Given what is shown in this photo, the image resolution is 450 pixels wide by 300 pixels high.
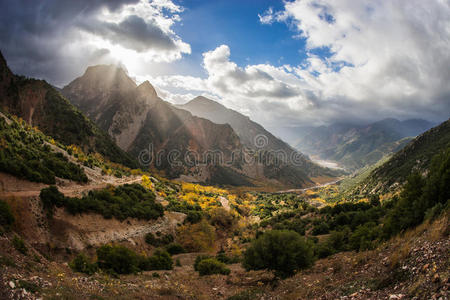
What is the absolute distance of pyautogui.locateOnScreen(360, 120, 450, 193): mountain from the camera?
98.2 meters

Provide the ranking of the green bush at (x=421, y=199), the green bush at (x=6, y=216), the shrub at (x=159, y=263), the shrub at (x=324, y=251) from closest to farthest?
the green bush at (x=421, y=199) → the green bush at (x=6, y=216) → the shrub at (x=324, y=251) → the shrub at (x=159, y=263)

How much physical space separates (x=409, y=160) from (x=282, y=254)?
122911mm

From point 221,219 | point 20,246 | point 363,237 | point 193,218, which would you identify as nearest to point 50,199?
point 20,246

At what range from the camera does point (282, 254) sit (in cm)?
1938

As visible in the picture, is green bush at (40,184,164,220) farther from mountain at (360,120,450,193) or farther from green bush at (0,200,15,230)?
mountain at (360,120,450,193)

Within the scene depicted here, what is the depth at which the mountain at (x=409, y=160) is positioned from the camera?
98.2 m

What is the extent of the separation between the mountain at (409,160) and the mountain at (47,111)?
122 m

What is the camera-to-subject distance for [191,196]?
88875 millimetres

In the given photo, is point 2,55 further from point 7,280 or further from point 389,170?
point 389,170

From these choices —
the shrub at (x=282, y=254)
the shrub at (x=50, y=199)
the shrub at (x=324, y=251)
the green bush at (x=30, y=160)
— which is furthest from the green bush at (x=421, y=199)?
the green bush at (x=30, y=160)

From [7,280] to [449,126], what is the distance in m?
163

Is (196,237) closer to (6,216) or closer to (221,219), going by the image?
(221,219)

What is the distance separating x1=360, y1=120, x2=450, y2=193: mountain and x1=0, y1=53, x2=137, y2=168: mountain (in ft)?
401

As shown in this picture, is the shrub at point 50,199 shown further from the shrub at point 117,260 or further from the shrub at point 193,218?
the shrub at point 193,218
